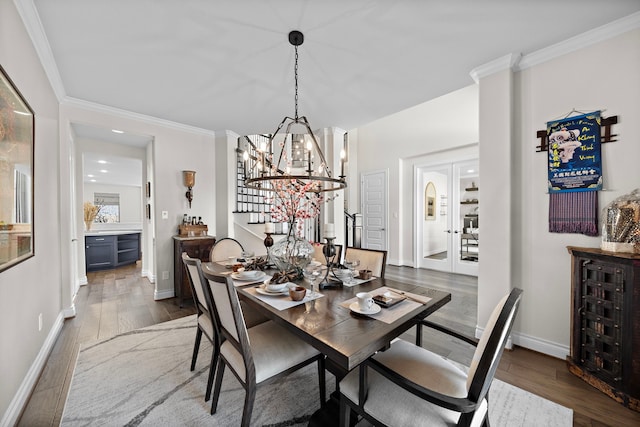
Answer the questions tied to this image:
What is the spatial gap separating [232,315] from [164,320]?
229 cm

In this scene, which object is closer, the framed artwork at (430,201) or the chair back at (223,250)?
the chair back at (223,250)

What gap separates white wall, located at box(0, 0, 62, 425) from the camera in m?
1.49

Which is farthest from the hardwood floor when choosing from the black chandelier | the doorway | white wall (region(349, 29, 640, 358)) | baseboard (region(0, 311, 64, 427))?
the black chandelier

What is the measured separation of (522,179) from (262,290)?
8.20 feet

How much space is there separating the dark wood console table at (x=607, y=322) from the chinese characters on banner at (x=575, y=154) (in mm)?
564

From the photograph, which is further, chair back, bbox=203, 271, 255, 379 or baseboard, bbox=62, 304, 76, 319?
baseboard, bbox=62, 304, 76, 319

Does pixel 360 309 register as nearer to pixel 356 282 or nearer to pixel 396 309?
pixel 396 309

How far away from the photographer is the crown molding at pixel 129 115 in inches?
121

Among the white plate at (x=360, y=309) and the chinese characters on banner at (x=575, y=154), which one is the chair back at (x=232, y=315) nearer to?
the white plate at (x=360, y=309)

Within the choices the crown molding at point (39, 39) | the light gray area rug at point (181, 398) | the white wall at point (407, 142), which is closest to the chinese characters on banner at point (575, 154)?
the light gray area rug at point (181, 398)

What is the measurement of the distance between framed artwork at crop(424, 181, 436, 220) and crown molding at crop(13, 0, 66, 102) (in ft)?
18.9

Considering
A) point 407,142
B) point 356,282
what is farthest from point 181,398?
point 407,142

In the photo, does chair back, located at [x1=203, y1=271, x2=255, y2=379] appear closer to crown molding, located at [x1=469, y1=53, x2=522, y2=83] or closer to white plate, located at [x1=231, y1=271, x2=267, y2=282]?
white plate, located at [x1=231, y1=271, x2=267, y2=282]

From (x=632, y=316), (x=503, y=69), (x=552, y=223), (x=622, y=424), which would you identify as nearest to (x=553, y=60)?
(x=503, y=69)
